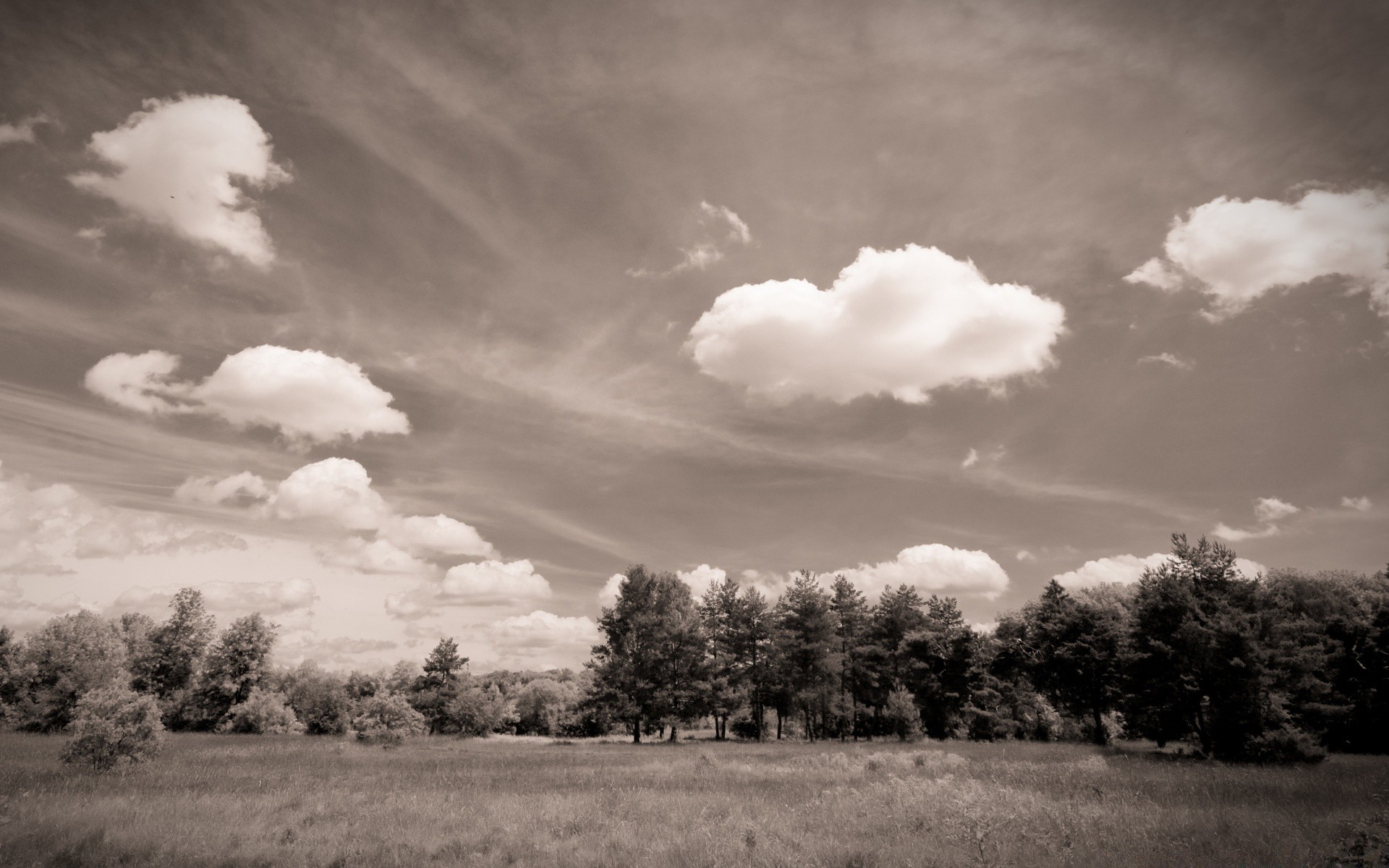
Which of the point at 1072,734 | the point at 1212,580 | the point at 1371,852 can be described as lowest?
the point at 1072,734

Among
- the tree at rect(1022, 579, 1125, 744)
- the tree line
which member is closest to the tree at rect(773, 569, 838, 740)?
the tree line

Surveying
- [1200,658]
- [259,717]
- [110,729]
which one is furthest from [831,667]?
[259,717]

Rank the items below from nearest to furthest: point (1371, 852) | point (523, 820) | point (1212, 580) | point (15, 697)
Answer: point (1371, 852) → point (523, 820) → point (1212, 580) → point (15, 697)

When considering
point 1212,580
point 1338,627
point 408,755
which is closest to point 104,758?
point 408,755

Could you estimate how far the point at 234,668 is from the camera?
186 feet

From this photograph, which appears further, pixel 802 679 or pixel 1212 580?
pixel 802 679

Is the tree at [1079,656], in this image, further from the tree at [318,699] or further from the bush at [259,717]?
the bush at [259,717]

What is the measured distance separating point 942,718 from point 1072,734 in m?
12.1

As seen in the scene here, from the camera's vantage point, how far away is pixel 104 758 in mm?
19719

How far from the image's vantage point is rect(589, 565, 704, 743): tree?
51.5m

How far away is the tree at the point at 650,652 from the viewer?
51.5m

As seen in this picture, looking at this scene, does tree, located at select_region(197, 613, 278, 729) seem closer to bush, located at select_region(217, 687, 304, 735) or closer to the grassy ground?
bush, located at select_region(217, 687, 304, 735)

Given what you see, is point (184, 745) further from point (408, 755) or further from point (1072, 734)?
point (1072, 734)

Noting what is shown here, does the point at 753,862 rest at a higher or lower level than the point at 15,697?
higher
